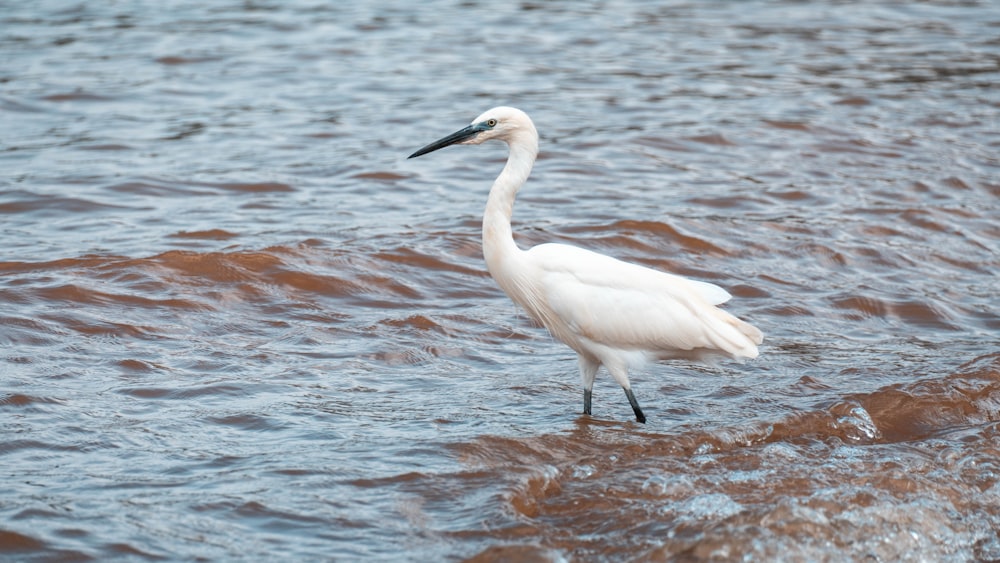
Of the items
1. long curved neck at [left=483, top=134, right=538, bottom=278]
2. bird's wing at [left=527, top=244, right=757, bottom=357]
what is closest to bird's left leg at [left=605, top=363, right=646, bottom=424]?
bird's wing at [left=527, top=244, right=757, bottom=357]

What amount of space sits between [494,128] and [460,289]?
90.5 inches

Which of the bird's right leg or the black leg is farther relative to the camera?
the bird's right leg

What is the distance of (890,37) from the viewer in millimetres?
15664

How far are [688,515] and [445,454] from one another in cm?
117

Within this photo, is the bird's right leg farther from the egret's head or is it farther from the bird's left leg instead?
the egret's head

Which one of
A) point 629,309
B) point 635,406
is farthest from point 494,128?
point 635,406

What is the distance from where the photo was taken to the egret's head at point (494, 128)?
588cm

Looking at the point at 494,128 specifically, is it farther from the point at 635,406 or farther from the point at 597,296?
the point at 635,406

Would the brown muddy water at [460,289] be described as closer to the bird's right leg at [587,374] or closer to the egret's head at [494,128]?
the bird's right leg at [587,374]

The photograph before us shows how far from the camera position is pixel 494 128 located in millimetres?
5910

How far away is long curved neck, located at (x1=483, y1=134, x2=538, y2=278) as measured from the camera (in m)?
5.90

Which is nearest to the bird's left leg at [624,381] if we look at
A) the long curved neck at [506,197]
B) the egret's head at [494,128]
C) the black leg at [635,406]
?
the black leg at [635,406]

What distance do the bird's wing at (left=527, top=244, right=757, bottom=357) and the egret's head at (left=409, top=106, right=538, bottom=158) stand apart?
610 millimetres

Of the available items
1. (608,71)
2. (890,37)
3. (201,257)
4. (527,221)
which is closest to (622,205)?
(527,221)
